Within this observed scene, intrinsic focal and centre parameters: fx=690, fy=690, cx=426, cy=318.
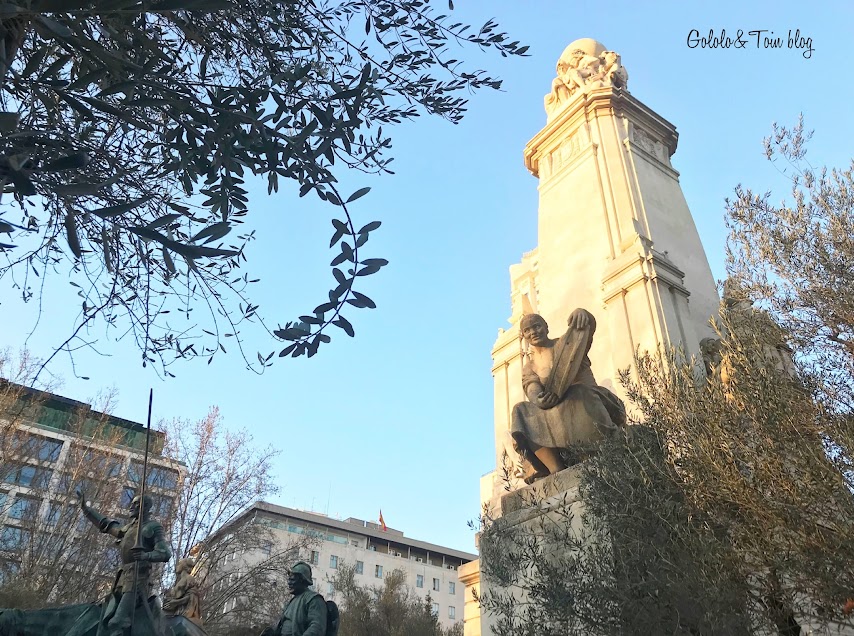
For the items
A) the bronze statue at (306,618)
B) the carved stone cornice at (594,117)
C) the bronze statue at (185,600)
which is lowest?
the bronze statue at (306,618)

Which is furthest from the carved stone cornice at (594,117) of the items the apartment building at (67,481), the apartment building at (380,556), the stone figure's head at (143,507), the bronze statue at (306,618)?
the apartment building at (380,556)

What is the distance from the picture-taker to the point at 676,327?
16125mm

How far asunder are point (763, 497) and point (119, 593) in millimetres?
6517

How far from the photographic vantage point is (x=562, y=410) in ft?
34.3

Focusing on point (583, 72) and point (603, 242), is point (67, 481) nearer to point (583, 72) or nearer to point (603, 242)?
point (603, 242)

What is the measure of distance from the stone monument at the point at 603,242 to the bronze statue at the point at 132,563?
954 cm

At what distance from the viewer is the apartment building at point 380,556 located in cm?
5752

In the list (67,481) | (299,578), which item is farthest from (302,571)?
(67,481)

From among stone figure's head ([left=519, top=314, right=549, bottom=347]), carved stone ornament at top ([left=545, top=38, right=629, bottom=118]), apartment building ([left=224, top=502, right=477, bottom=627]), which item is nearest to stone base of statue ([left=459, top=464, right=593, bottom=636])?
stone figure's head ([left=519, top=314, right=549, bottom=347])

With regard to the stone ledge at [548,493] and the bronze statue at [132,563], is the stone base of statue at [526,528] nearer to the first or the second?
the stone ledge at [548,493]

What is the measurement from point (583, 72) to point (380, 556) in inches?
1922

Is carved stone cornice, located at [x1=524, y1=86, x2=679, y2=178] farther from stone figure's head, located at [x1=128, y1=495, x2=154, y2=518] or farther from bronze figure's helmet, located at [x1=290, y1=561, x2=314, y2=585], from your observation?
stone figure's head, located at [x1=128, y1=495, x2=154, y2=518]

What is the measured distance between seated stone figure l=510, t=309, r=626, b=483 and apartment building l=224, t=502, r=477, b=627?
160 ft

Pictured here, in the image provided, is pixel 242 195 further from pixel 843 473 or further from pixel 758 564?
pixel 843 473
